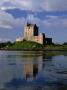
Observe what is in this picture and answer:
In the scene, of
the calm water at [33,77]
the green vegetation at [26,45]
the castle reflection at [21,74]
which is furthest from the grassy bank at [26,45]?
the calm water at [33,77]

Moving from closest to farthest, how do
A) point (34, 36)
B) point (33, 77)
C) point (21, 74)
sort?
1. point (33, 77)
2. point (21, 74)
3. point (34, 36)

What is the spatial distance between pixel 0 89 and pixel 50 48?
14980 centimetres

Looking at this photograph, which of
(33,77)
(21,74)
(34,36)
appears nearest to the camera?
(33,77)

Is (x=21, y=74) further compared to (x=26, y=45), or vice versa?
(x=26, y=45)

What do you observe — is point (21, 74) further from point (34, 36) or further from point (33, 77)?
point (34, 36)

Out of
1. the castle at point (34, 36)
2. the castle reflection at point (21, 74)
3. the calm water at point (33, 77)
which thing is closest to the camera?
the calm water at point (33, 77)

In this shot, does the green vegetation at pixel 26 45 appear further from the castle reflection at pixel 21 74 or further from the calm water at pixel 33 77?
the calm water at pixel 33 77

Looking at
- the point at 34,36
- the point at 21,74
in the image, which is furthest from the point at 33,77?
the point at 34,36

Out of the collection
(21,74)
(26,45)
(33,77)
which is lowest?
(33,77)

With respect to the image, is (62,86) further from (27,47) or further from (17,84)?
(27,47)

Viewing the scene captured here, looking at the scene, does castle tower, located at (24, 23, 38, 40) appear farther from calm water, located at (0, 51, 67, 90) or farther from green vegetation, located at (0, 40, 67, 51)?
calm water, located at (0, 51, 67, 90)

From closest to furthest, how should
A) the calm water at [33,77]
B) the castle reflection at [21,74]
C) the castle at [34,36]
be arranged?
1. the calm water at [33,77]
2. the castle reflection at [21,74]
3. the castle at [34,36]

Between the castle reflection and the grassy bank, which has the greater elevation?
the grassy bank

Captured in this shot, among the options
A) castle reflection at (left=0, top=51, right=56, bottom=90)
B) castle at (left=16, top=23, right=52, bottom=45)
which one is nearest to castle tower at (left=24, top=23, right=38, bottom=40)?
castle at (left=16, top=23, right=52, bottom=45)
